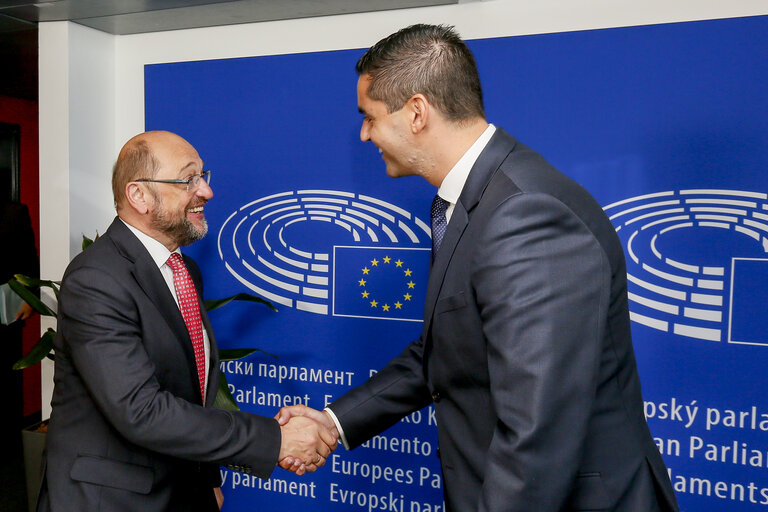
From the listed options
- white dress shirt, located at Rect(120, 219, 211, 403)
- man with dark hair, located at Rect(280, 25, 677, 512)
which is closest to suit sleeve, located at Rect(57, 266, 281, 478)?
white dress shirt, located at Rect(120, 219, 211, 403)

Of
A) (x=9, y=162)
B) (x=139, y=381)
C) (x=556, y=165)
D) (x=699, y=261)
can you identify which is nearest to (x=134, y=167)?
(x=139, y=381)

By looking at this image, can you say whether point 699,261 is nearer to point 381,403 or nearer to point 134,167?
point 381,403

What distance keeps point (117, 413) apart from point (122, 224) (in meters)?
0.57

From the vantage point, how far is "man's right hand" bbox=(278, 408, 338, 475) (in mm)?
2055

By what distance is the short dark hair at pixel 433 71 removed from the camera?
1.49m

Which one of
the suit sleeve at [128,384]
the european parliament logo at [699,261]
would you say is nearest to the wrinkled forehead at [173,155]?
the suit sleeve at [128,384]

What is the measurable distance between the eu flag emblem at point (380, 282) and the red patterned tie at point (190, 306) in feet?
3.06

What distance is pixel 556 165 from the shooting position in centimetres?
261

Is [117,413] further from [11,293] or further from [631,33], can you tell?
[11,293]

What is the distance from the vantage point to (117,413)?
65.6 inches

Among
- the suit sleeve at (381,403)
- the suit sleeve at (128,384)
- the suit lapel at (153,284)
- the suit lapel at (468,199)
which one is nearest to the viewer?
the suit lapel at (468,199)

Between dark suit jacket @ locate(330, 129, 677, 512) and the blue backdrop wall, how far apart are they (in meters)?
1.16

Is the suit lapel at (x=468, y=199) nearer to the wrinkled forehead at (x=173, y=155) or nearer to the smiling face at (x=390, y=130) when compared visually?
the smiling face at (x=390, y=130)

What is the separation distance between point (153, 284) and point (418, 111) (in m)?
0.91
